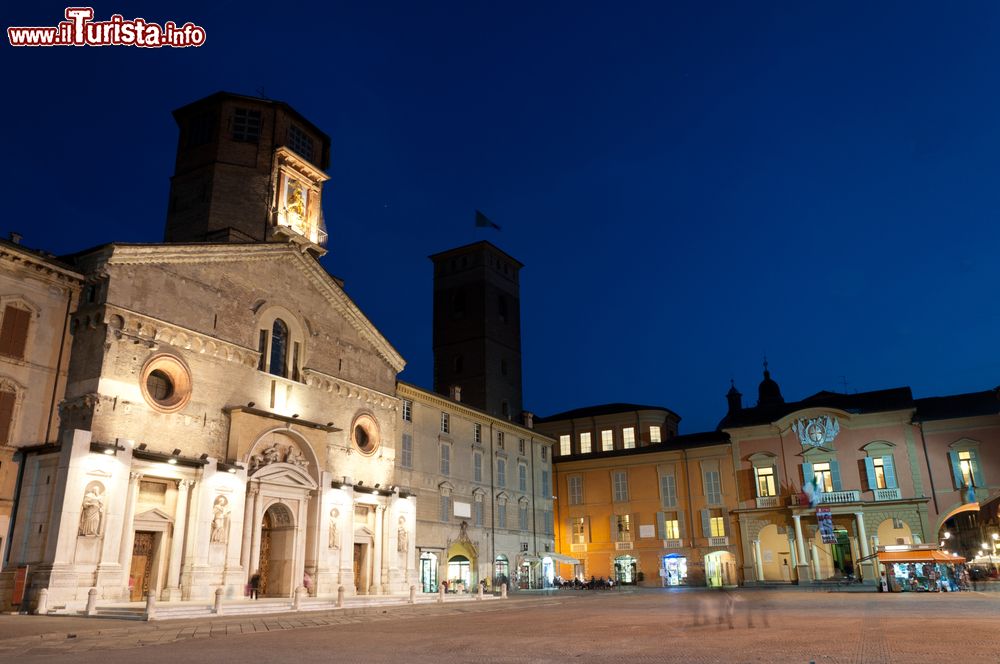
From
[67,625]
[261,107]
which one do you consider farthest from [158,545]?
[261,107]

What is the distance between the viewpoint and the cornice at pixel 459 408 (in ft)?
128

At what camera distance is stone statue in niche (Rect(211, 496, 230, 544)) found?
85.8 ft

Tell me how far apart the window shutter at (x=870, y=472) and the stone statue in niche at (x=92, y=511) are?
4291 cm

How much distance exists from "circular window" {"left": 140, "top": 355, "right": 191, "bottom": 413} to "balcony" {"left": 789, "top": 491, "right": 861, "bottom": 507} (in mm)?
37778

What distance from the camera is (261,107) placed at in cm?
3681

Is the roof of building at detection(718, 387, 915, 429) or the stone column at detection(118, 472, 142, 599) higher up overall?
the roof of building at detection(718, 387, 915, 429)

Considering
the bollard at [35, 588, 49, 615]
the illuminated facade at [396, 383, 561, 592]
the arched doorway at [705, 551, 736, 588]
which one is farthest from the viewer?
the arched doorway at [705, 551, 736, 588]

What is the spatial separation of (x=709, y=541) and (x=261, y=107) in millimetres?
39020

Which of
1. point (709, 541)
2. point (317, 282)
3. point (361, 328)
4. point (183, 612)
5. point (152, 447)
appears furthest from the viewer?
point (709, 541)

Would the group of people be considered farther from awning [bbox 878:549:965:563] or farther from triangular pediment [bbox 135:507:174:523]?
triangular pediment [bbox 135:507:174:523]

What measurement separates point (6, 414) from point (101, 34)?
12220 millimetres

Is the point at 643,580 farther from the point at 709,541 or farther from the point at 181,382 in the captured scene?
the point at 181,382

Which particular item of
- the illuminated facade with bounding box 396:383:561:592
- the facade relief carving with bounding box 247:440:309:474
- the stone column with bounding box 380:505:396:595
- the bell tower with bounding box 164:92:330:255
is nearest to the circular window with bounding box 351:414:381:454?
the illuminated facade with bounding box 396:383:561:592

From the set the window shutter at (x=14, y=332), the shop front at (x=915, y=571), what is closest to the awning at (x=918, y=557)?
the shop front at (x=915, y=571)
